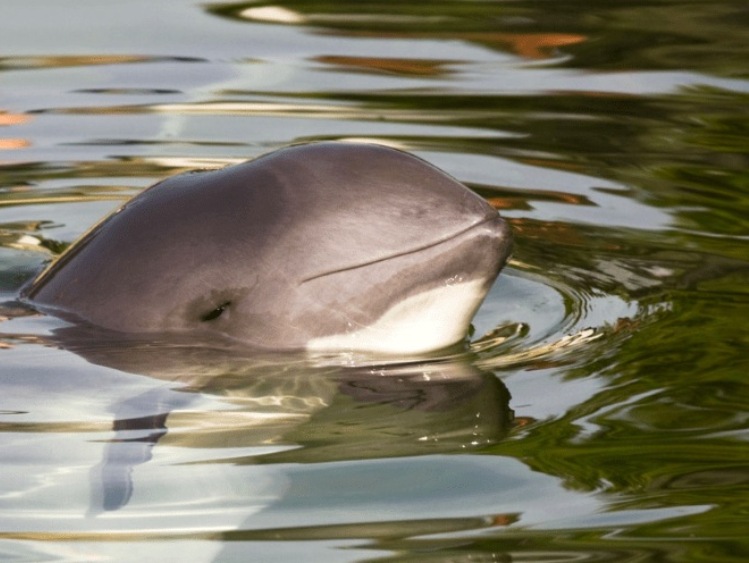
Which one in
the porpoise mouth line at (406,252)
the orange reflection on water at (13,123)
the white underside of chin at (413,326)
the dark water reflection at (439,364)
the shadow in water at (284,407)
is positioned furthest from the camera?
the orange reflection on water at (13,123)

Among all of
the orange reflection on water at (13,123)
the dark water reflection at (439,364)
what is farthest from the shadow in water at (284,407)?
the orange reflection on water at (13,123)

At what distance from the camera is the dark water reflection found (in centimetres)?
367

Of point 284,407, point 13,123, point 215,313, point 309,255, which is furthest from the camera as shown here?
point 13,123

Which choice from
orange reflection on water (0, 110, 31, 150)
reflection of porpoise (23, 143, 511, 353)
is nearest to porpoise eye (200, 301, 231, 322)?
reflection of porpoise (23, 143, 511, 353)

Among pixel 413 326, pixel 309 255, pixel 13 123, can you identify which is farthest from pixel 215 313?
pixel 13 123

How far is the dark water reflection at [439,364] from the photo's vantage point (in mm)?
3670

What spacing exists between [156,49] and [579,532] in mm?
7172

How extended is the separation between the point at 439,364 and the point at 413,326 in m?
0.14

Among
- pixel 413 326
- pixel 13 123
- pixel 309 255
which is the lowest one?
pixel 13 123

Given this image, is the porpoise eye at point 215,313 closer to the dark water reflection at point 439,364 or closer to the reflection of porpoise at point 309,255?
the reflection of porpoise at point 309,255

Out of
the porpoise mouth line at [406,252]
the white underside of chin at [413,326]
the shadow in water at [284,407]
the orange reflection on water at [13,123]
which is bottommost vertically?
the orange reflection on water at [13,123]

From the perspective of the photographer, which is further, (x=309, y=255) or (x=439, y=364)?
(x=439, y=364)

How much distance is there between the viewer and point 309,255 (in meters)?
4.52

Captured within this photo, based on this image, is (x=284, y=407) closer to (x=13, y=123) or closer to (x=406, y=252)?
(x=406, y=252)
